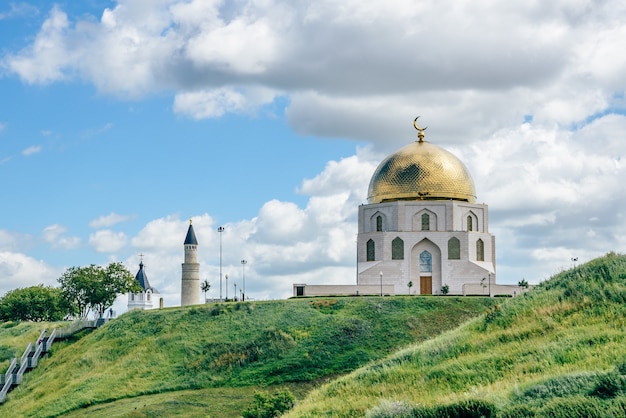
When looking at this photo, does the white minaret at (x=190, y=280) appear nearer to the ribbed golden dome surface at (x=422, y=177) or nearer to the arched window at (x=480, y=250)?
the ribbed golden dome surface at (x=422, y=177)

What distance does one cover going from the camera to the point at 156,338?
54.7 metres

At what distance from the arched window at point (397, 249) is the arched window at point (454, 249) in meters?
3.57

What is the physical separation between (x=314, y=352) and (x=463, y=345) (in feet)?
73.6

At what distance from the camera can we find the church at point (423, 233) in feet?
216

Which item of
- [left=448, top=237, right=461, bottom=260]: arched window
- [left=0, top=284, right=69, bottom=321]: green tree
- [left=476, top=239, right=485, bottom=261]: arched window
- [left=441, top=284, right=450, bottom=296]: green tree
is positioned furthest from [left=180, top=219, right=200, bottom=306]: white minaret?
[left=476, top=239, right=485, bottom=261]: arched window

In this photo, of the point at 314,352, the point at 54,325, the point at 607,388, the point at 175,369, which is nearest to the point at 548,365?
the point at 607,388

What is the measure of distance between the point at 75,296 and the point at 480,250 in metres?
36.7

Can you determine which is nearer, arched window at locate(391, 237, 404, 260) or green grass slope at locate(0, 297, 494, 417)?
green grass slope at locate(0, 297, 494, 417)

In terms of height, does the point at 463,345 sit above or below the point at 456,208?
below

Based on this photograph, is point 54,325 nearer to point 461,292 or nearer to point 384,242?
point 384,242

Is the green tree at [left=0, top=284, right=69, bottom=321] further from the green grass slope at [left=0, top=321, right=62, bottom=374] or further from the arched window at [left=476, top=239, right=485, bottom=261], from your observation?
the arched window at [left=476, top=239, right=485, bottom=261]

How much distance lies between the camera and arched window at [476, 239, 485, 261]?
221 feet

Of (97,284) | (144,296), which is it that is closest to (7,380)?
(97,284)

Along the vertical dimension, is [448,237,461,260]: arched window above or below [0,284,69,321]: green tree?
above
